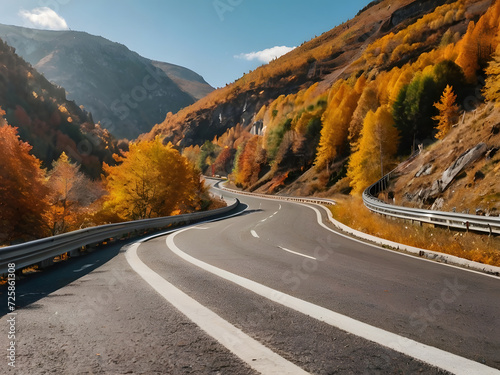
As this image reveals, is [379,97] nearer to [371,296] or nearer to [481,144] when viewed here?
[481,144]

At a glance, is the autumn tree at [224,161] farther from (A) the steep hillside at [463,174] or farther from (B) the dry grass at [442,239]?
(B) the dry grass at [442,239]

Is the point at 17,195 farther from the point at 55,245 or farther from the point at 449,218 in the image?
the point at 449,218

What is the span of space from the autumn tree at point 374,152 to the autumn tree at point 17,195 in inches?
1398

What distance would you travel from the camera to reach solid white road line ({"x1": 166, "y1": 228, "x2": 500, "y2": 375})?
2.43 m

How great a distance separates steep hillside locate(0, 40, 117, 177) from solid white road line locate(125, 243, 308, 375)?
76.4 metres

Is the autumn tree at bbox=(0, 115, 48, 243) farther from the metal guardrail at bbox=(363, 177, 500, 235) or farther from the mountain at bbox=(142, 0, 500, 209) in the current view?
the mountain at bbox=(142, 0, 500, 209)

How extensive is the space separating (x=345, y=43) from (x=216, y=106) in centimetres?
8621

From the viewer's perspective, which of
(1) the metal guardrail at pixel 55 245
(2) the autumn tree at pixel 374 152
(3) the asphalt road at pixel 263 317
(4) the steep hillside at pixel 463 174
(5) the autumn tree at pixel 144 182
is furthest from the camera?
(2) the autumn tree at pixel 374 152

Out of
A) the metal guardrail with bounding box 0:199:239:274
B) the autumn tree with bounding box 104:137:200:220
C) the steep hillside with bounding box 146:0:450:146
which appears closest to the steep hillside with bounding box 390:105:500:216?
the metal guardrail with bounding box 0:199:239:274

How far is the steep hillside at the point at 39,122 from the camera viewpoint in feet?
228

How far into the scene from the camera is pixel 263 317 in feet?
11.6

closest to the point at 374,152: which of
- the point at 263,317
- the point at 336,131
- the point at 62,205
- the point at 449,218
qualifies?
the point at 336,131

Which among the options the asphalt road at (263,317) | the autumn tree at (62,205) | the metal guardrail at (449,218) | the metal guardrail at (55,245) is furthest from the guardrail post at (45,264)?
the autumn tree at (62,205)

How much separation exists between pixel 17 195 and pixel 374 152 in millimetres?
40258
